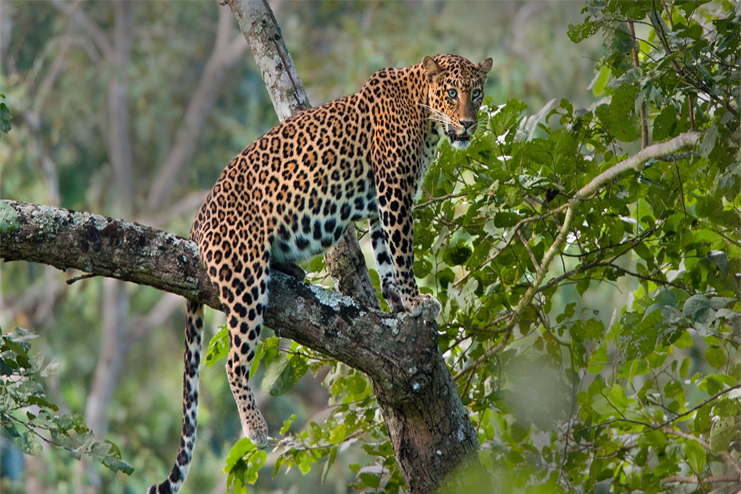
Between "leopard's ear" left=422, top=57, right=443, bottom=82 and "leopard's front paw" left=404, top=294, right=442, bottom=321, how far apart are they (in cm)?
140

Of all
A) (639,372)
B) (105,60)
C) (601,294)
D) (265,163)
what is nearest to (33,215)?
(265,163)

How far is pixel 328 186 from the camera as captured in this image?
213 inches

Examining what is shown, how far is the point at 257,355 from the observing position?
536 centimetres

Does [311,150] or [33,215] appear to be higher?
[311,150]

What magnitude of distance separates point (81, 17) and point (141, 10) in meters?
1.48

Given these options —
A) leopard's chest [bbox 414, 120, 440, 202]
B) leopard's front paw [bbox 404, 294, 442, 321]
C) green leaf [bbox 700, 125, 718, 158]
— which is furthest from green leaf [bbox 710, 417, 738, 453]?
leopard's chest [bbox 414, 120, 440, 202]

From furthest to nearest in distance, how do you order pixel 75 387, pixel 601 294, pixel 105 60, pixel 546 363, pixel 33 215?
pixel 105 60, pixel 75 387, pixel 601 294, pixel 546 363, pixel 33 215

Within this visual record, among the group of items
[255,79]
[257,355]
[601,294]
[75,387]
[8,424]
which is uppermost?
[255,79]

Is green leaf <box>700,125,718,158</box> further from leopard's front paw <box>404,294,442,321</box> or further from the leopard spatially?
leopard's front paw <box>404,294,442,321</box>

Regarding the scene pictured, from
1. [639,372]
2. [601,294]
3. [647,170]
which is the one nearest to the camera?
[647,170]

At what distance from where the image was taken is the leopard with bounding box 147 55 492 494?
17.2ft

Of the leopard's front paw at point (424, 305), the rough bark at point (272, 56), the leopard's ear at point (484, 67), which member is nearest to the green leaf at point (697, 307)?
the leopard's front paw at point (424, 305)

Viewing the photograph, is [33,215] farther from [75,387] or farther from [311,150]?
[75,387]

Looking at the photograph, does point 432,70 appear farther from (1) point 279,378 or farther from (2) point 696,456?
(2) point 696,456
